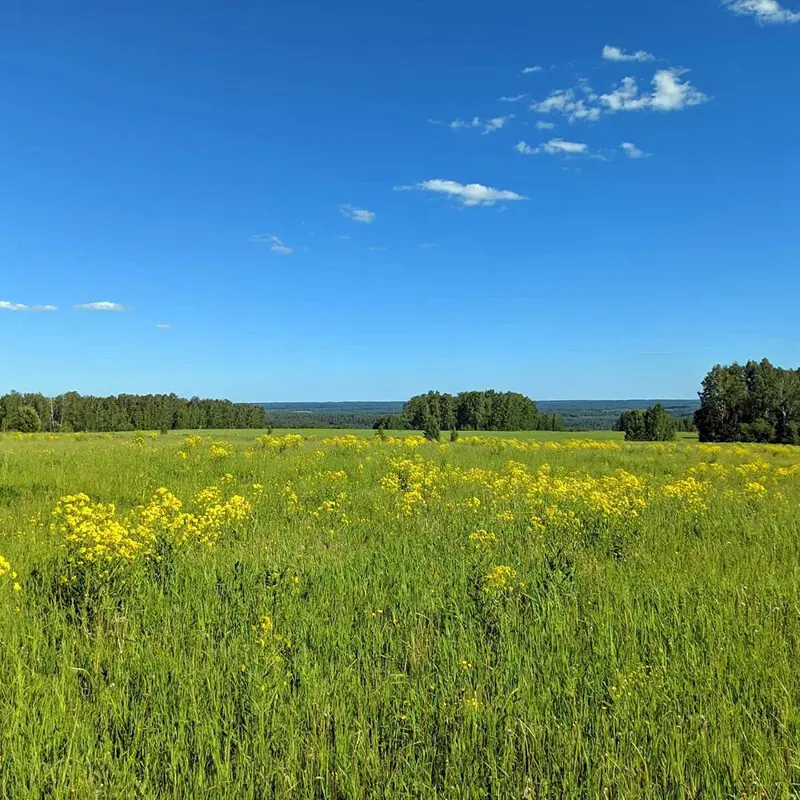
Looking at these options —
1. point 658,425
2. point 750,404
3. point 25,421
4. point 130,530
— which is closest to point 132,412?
point 25,421

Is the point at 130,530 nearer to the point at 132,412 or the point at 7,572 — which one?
the point at 7,572

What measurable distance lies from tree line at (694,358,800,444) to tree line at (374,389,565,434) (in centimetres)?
3090

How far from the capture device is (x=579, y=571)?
202 inches

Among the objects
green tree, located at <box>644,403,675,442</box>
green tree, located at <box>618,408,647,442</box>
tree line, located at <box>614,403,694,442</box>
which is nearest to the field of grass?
green tree, located at <box>618,408,647,442</box>

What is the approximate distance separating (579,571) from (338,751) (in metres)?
3.31

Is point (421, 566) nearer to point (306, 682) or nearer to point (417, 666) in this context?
point (417, 666)

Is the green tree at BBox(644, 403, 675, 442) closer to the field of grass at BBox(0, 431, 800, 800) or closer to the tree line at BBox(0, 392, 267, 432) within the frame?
the field of grass at BBox(0, 431, 800, 800)

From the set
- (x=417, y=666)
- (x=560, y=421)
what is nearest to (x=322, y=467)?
(x=417, y=666)

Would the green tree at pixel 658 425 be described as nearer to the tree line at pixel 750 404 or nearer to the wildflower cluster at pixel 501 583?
the tree line at pixel 750 404

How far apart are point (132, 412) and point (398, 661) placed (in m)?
104

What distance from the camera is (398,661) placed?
3.44 metres

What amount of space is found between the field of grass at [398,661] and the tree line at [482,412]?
270ft

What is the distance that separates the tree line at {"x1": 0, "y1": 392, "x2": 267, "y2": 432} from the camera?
87.1 m

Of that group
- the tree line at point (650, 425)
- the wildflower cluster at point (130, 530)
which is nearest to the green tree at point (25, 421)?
the tree line at point (650, 425)
